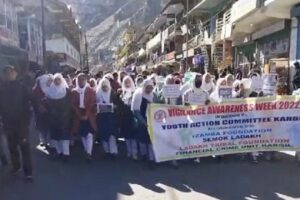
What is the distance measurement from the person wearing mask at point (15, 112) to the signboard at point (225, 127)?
214 centimetres

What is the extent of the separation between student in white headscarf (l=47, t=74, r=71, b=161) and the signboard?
6.74 feet

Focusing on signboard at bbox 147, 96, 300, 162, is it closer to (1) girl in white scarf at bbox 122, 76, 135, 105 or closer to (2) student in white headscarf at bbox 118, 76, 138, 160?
(2) student in white headscarf at bbox 118, 76, 138, 160

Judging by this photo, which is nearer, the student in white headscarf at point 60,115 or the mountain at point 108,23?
the student in white headscarf at point 60,115

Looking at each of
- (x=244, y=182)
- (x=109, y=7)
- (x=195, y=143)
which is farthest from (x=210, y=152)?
(x=109, y=7)

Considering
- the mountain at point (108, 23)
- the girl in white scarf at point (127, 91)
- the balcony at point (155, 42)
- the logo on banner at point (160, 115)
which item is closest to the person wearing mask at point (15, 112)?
the logo on banner at point (160, 115)

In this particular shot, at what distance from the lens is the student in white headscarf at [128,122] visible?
33.4 ft

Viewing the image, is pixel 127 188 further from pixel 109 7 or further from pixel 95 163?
pixel 109 7

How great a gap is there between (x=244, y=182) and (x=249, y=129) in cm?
133

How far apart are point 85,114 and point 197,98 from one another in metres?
2.32

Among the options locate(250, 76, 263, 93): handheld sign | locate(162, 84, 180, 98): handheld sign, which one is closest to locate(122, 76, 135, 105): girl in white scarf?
locate(162, 84, 180, 98): handheld sign

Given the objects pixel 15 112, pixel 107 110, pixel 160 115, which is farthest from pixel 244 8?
pixel 15 112

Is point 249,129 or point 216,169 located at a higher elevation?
point 249,129

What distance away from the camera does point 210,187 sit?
7.91 metres

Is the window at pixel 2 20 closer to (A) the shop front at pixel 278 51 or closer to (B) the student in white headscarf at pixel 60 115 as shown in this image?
(A) the shop front at pixel 278 51
